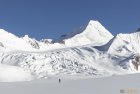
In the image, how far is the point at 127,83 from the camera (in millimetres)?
30234

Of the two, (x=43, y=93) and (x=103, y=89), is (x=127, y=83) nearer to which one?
(x=103, y=89)

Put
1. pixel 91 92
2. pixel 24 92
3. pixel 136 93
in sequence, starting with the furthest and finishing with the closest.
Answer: pixel 24 92 → pixel 91 92 → pixel 136 93

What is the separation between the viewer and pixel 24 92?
2759cm

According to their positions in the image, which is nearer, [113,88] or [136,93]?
[136,93]

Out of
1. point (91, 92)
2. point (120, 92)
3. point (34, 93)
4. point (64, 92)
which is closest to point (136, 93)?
point (120, 92)

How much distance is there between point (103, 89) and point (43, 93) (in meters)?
3.82

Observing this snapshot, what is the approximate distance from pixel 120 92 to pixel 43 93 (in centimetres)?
509

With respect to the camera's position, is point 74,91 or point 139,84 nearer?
point 74,91

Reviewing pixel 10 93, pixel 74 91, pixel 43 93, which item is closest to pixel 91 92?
pixel 74 91

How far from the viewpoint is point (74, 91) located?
26.8 metres

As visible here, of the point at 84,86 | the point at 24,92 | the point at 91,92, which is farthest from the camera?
the point at 84,86

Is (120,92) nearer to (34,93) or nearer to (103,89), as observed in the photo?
(103,89)

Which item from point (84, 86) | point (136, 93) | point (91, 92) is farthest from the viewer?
point (84, 86)

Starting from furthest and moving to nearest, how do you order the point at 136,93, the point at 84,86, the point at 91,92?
1. the point at 84,86
2. the point at 91,92
3. the point at 136,93
